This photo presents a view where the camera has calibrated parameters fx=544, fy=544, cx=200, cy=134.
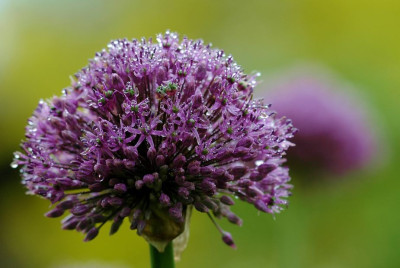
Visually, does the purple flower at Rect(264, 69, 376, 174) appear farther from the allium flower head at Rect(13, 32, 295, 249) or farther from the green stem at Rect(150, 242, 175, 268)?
the green stem at Rect(150, 242, 175, 268)

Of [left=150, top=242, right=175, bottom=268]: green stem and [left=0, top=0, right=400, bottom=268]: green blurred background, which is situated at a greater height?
[left=0, top=0, right=400, bottom=268]: green blurred background

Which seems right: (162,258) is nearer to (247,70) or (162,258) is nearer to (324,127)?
(324,127)

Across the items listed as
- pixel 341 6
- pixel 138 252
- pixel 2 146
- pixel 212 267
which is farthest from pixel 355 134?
pixel 341 6

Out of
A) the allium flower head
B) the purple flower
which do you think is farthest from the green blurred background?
the allium flower head

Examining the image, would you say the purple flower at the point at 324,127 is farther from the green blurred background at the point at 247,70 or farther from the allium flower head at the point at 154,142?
the allium flower head at the point at 154,142

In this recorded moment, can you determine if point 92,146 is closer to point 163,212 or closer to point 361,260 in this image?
point 163,212

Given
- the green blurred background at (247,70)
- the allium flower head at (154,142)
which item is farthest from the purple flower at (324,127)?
the allium flower head at (154,142)

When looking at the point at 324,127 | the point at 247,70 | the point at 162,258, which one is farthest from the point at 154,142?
the point at 247,70
